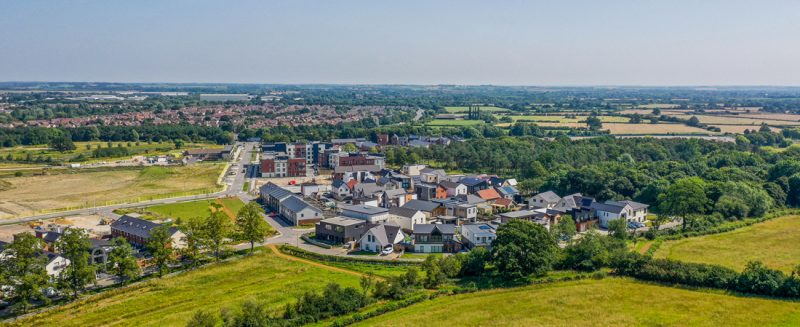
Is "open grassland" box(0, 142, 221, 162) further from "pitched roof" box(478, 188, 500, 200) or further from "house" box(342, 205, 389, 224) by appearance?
"pitched roof" box(478, 188, 500, 200)

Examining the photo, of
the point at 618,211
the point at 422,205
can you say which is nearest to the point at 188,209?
the point at 422,205

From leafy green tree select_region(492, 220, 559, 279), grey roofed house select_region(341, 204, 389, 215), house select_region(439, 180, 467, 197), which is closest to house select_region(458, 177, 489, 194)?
house select_region(439, 180, 467, 197)

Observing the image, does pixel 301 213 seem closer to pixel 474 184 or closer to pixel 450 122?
pixel 474 184

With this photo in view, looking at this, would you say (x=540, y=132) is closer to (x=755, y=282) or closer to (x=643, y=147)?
(x=643, y=147)

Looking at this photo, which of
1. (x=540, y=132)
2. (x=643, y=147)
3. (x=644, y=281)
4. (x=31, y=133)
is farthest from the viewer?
(x=540, y=132)

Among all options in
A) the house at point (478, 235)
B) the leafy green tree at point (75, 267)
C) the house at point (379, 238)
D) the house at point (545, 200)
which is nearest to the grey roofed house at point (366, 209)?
the house at point (379, 238)

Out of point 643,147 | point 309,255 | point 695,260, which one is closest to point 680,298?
point 695,260
